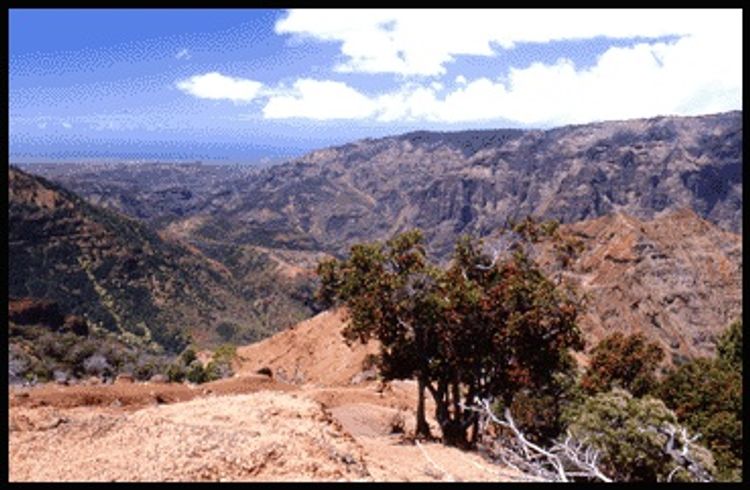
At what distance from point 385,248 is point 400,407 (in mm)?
10263

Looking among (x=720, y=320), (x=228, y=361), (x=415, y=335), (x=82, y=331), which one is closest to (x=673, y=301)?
(x=720, y=320)

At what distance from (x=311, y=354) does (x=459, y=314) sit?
4033 cm

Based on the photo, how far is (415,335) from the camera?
2025 cm

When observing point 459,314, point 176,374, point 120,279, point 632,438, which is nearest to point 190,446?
point 459,314

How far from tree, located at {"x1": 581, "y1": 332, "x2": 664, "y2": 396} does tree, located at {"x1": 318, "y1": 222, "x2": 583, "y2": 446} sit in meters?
6.38

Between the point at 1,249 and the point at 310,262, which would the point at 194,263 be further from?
the point at 1,249

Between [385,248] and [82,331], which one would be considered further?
[82,331]

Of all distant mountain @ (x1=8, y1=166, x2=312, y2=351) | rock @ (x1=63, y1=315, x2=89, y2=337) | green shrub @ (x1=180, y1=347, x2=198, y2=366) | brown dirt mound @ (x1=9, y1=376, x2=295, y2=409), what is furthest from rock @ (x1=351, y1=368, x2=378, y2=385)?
distant mountain @ (x1=8, y1=166, x2=312, y2=351)

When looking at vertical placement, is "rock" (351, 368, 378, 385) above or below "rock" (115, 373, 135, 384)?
below

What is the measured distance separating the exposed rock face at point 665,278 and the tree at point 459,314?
59.8 m

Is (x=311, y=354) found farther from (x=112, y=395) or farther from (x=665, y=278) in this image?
(x=665, y=278)

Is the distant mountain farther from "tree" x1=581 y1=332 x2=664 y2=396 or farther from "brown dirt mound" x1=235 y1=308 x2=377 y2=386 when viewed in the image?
"tree" x1=581 y1=332 x2=664 y2=396

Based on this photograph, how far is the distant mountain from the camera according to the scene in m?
109

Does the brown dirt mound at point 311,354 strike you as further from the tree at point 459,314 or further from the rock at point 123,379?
the tree at point 459,314
